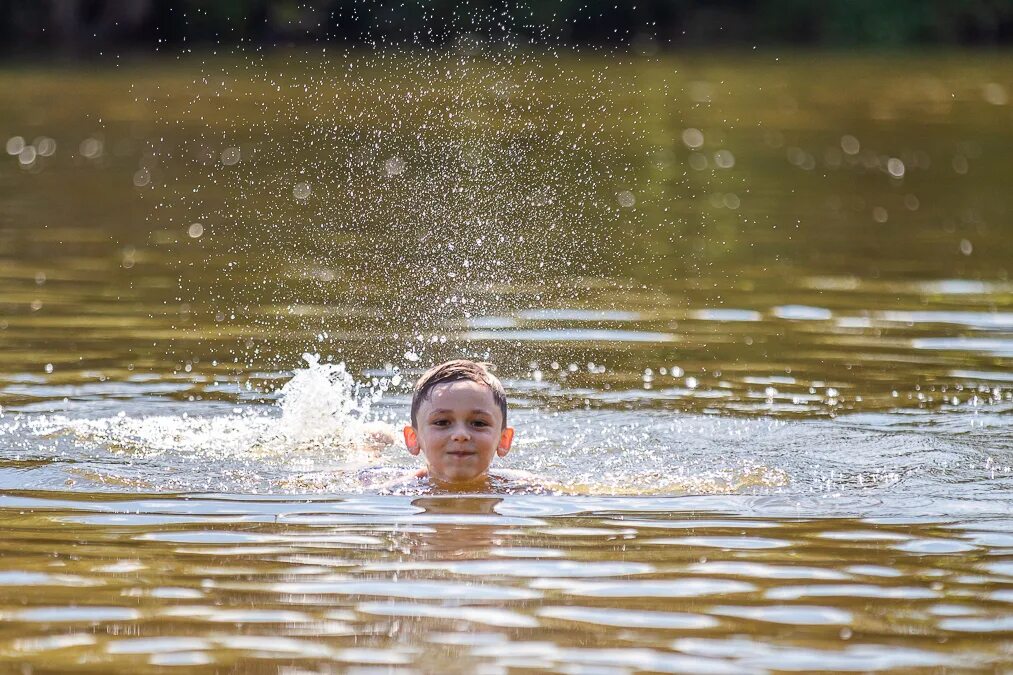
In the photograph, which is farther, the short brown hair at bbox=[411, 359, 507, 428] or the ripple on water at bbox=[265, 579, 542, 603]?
the short brown hair at bbox=[411, 359, 507, 428]

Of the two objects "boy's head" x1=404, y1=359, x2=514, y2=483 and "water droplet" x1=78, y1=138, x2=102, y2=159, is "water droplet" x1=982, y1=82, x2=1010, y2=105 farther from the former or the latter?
"boy's head" x1=404, y1=359, x2=514, y2=483

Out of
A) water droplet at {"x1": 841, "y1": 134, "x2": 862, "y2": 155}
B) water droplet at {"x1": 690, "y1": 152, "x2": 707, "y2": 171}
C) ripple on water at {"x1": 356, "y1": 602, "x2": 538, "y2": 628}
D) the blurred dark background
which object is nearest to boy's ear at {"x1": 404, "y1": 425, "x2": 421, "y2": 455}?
ripple on water at {"x1": 356, "y1": 602, "x2": 538, "y2": 628}

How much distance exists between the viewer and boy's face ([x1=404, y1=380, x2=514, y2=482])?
27.3ft

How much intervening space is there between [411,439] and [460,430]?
491 millimetres

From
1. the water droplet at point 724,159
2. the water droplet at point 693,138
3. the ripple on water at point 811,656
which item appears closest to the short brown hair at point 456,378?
the ripple on water at point 811,656

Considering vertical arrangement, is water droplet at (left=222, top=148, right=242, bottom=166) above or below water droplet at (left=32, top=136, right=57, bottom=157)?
below

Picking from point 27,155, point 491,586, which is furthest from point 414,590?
point 27,155

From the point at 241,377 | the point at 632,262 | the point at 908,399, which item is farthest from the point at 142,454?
the point at 632,262

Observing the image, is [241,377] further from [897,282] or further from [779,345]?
[897,282]

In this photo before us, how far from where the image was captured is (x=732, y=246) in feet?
52.4

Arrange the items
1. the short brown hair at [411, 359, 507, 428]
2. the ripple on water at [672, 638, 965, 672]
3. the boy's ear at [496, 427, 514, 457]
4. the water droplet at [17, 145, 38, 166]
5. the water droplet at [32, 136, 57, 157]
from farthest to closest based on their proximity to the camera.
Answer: the water droplet at [32, 136, 57, 157]
the water droplet at [17, 145, 38, 166]
the boy's ear at [496, 427, 514, 457]
the short brown hair at [411, 359, 507, 428]
the ripple on water at [672, 638, 965, 672]

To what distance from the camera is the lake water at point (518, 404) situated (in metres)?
6.15

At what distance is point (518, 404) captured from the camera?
33.9 ft

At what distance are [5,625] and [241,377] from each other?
484 centimetres
